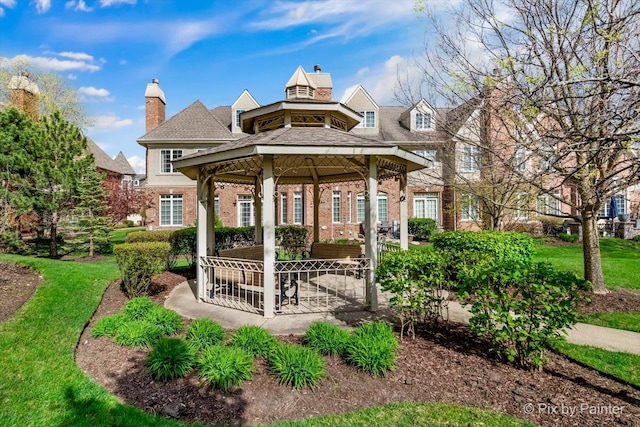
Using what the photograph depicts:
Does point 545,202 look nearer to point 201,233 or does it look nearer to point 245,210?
point 201,233

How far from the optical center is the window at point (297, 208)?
22844 millimetres

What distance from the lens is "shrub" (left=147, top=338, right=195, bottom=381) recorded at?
3872mm

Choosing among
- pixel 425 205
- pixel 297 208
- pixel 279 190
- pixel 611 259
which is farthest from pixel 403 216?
pixel 425 205

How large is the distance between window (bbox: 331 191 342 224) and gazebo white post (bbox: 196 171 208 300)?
1529cm

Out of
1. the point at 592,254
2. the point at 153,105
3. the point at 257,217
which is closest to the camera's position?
the point at 592,254

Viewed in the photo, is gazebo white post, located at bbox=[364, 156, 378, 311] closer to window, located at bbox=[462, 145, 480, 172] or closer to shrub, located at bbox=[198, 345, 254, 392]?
shrub, located at bbox=[198, 345, 254, 392]

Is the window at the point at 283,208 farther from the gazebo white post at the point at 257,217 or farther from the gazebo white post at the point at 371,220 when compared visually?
the gazebo white post at the point at 371,220

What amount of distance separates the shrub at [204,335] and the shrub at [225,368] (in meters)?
0.54

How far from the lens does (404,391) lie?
371 centimetres

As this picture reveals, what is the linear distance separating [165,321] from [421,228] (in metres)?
17.9

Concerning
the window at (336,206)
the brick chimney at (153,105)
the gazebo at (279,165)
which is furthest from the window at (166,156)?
the gazebo at (279,165)

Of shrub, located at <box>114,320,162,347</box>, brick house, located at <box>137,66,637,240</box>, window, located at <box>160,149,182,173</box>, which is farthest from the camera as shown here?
window, located at <box>160,149,182,173</box>

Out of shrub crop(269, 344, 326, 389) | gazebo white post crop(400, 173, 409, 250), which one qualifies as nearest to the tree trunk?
gazebo white post crop(400, 173, 409, 250)

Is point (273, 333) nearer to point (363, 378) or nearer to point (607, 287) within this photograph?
point (363, 378)
